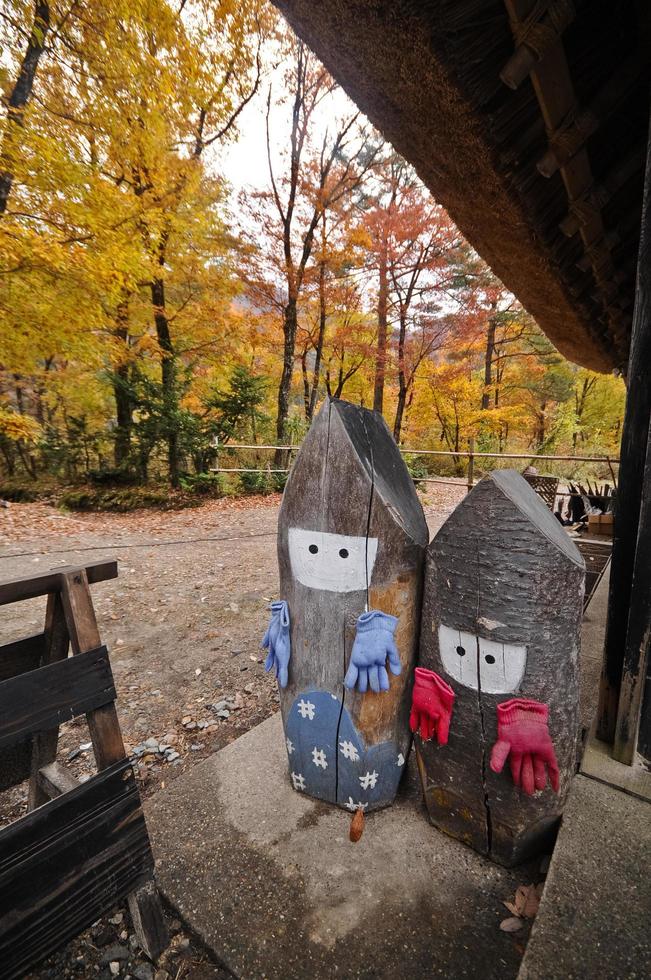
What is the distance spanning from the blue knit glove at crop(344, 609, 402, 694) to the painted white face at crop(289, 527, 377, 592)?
13cm

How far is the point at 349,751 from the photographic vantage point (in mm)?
1603

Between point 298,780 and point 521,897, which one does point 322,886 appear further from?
point 521,897

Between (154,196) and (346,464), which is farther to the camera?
(154,196)

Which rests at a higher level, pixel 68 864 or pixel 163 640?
pixel 68 864

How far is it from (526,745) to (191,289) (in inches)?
477

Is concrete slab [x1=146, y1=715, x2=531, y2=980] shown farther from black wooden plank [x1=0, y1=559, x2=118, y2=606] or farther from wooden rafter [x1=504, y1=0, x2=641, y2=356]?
wooden rafter [x1=504, y1=0, x2=641, y2=356]

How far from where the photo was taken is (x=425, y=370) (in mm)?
15016

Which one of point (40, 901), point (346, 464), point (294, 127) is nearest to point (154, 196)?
point (294, 127)

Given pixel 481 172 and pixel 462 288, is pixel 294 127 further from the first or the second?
pixel 481 172

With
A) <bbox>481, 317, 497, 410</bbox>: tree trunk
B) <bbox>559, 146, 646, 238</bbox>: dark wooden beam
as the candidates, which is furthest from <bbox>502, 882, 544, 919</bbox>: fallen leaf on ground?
<bbox>481, 317, 497, 410</bbox>: tree trunk

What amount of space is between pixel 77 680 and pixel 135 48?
953cm

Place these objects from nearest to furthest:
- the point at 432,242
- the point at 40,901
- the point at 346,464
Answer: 1. the point at 40,901
2. the point at 346,464
3. the point at 432,242

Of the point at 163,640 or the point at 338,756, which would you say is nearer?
the point at 338,756

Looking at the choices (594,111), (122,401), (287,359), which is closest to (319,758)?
(594,111)
